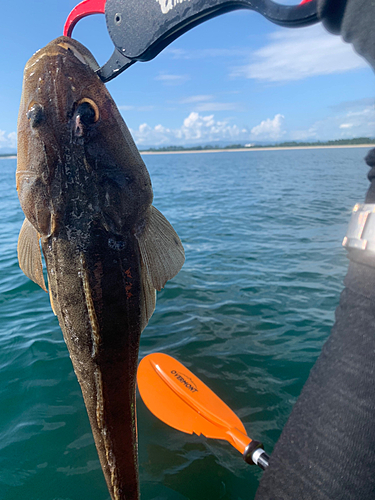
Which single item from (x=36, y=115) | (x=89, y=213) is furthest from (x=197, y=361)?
(x=36, y=115)

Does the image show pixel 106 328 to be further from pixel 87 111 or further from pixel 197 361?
pixel 197 361

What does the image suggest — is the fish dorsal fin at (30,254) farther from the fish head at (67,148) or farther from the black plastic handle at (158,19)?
the black plastic handle at (158,19)

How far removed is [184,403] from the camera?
13.6 ft

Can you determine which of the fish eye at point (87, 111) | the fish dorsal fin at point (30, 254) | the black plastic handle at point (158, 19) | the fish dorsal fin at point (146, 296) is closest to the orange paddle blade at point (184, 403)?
the fish dorsal fin at point (146, 296)

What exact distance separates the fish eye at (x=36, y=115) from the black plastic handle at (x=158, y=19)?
46 cm

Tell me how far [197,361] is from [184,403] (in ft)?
4.17

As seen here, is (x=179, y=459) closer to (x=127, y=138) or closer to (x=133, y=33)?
(x=127, y=138)

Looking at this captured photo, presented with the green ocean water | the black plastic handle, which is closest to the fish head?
the black plastic handle

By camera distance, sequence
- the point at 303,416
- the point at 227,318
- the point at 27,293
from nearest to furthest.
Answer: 1. the point at 303,416
2. the point at 227,318
3. the point at 27,293

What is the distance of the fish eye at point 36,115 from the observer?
1.97m

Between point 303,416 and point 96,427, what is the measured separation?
1.41 m

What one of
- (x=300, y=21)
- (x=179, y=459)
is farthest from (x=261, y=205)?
(x=300, y=21)

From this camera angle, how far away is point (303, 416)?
2.30 m

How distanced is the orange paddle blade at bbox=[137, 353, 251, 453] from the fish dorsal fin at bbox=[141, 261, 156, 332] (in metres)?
2.11
